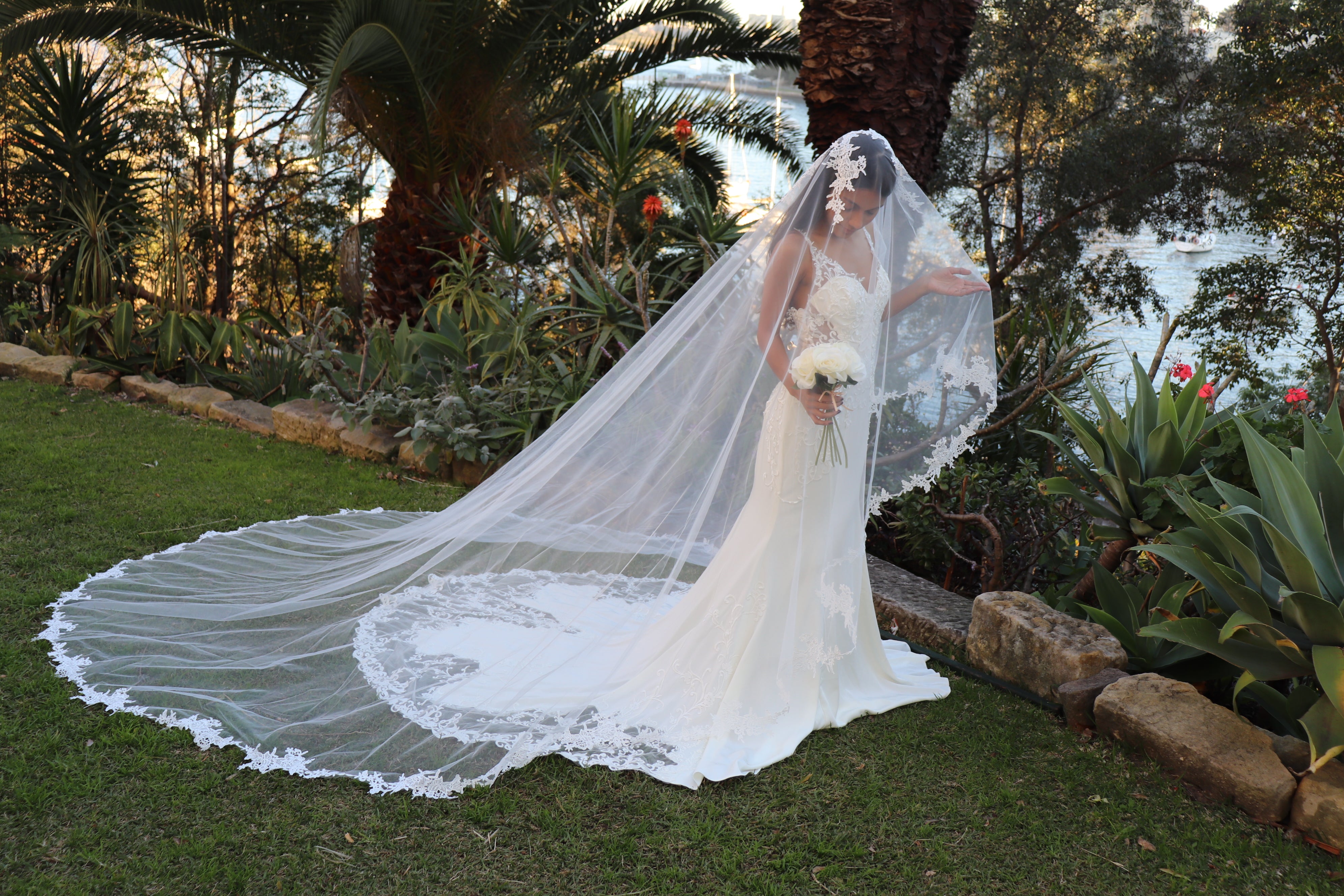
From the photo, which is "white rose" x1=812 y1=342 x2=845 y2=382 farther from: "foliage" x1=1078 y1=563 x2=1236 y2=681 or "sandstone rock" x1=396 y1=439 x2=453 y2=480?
"sandstone rock" x1=396 y1=439 x2=453 y2=480

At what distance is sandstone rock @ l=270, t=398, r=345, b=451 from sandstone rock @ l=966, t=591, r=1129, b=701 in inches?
172

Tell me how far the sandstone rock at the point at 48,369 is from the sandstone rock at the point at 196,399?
1.11 metres

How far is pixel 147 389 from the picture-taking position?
23.8 ft

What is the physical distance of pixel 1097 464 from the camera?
355cm

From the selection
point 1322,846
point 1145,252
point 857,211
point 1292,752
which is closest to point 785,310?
point 857,211

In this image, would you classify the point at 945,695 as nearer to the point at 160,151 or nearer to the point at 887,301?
the point at 887,301

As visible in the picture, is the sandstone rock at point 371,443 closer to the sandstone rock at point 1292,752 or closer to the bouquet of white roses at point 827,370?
the bouquet of white roses at point 827,370

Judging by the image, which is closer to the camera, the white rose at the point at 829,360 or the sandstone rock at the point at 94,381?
the white rose at the point at 829,360

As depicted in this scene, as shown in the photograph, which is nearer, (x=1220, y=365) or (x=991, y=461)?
(x=991, y=461)

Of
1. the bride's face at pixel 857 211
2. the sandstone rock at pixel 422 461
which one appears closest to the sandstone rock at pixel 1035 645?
the bride's face at pixel 857 211

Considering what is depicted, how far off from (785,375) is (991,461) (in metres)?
2.49

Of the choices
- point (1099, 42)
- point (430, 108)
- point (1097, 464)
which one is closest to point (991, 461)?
point (1097, 464)

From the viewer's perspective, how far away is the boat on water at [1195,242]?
518 inches

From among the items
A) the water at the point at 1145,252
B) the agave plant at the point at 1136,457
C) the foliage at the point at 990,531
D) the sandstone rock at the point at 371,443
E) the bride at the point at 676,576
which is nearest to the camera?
the bride at the point at 676,576
